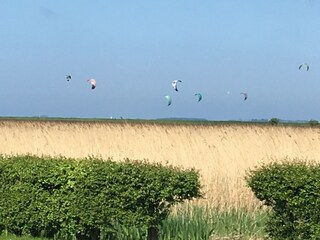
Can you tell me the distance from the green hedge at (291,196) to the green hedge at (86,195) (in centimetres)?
104

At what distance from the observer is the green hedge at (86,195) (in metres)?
9.57

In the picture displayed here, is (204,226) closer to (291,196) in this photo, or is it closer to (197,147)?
(291,196)

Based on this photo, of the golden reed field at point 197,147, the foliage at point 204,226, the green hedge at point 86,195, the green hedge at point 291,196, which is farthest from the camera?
the golden reed field at point 197,147

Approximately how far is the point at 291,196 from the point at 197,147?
27.4 ft

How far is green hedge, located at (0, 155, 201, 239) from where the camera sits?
9.57 meters

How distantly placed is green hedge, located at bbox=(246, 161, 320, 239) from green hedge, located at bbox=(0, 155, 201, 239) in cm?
104

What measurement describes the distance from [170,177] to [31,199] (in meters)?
2.76

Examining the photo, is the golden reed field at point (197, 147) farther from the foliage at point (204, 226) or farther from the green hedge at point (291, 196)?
the green hedge at point (291, 196)

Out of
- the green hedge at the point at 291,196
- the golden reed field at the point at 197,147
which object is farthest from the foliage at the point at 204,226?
the green hedge at the point at 291,196

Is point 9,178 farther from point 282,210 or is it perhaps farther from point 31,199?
point 282,210

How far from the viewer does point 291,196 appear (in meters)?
9.13

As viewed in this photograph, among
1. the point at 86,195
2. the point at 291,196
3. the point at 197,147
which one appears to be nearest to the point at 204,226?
the point at 86,195

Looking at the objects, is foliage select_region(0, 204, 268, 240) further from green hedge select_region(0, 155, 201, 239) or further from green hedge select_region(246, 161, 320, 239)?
green hedge select_region(246, 161, 320, 239)

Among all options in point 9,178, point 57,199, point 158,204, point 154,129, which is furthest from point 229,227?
point 154,129
